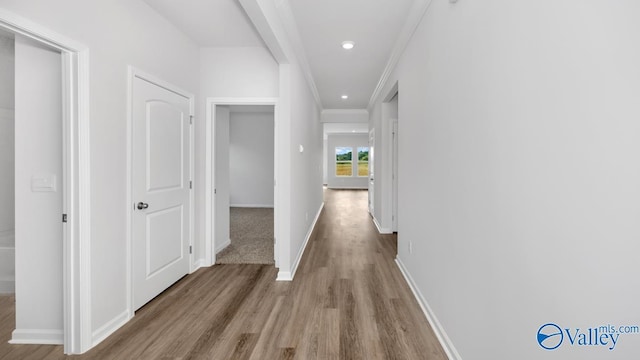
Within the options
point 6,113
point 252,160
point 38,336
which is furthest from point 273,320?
point 252,160

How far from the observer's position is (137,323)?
90.9 inches

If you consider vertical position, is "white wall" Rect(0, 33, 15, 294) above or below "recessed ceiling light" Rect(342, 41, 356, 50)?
below

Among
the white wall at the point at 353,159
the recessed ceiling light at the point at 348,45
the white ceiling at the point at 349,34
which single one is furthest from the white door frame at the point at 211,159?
the white wall at the point at 353,159

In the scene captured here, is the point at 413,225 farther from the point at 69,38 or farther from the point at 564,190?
the point at 69,38

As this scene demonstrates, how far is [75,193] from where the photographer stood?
6.40 feet

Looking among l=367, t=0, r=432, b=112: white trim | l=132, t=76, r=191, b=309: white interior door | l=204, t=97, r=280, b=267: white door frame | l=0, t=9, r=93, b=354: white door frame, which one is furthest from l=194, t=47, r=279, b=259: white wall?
l=0, t=9, r=93, b=354: white door frame

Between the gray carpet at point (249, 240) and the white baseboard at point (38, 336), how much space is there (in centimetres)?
175

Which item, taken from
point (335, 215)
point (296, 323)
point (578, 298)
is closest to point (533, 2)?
point (578, 298)

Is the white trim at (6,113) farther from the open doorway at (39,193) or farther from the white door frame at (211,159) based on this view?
the white door frame at (211,159)

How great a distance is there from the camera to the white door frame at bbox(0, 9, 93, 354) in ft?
6.36

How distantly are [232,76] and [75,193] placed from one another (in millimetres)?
2156

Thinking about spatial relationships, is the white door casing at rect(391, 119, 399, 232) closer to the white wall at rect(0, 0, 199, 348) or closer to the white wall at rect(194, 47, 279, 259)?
the white wall at rect(194, 47, 279, 259)

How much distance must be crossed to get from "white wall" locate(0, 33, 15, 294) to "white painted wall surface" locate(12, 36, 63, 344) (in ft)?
3.73

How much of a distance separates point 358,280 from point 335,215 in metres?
4.16
